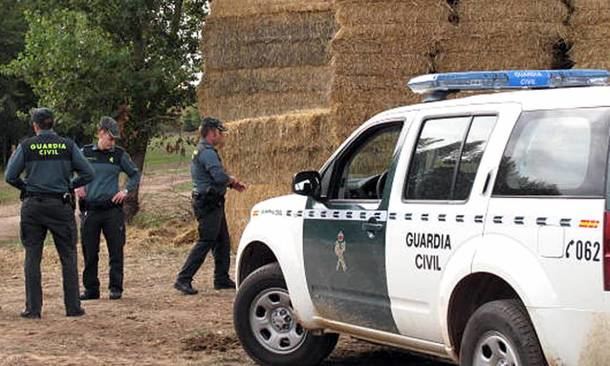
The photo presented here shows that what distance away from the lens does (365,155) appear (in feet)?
25.4

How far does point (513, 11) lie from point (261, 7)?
154 inches

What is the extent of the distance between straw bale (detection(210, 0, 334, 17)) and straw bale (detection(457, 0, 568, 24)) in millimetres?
2434

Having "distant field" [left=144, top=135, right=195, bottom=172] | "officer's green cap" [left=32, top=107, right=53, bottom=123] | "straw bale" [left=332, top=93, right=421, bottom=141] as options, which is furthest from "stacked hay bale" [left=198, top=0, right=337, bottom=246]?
"distant field" [left=144, top=135, right=195, bottom=172]

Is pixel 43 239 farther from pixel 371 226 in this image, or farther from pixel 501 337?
pixel 501 337

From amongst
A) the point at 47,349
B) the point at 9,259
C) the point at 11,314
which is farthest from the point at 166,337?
the point at 9,259

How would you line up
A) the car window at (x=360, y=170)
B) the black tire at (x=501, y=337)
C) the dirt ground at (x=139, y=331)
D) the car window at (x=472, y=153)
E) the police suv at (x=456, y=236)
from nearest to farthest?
the police suv at (x=456, y=236) → the black tire at (x=501, y=337) → the car window at (x=472, y=153) → the car window at (x=360, y=170) → the dirt ground at (x=139, y=331)

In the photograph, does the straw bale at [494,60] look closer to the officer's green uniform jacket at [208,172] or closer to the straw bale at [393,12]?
the straw bale at [393,12]

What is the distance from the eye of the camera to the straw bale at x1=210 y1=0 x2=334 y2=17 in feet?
48.0

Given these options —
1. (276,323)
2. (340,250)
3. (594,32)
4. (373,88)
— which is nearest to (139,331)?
(276,323)

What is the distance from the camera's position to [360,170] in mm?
7754

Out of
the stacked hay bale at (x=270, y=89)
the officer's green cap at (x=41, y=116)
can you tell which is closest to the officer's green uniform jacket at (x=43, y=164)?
the officer's green cap at (x=41, y=116)

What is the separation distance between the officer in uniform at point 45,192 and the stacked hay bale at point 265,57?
4.64 metres

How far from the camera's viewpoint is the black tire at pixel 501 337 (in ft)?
18.6

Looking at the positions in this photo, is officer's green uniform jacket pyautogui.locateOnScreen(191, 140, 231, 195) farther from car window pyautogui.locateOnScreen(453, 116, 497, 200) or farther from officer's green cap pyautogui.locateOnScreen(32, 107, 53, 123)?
car window pyautogui.locateOnScreen(453, 116, 497, 200)
